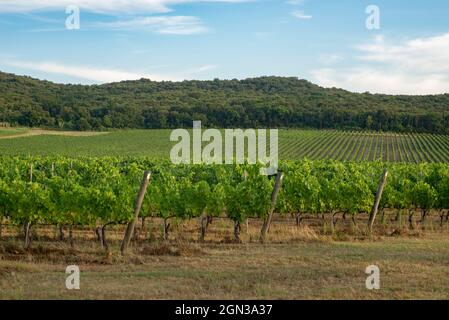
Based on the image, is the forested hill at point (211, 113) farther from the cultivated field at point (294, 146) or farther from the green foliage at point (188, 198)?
the green foliage at point (188, 198)

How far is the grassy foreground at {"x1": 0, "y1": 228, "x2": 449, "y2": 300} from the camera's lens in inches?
337

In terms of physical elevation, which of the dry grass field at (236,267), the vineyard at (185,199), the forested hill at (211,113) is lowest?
the dry grass field at (236,267)

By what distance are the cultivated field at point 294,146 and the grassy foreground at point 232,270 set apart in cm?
4026

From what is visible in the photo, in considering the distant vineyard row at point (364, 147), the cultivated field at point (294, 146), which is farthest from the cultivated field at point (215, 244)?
the cultivated field at point (294, 146)

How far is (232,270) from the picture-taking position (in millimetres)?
10258

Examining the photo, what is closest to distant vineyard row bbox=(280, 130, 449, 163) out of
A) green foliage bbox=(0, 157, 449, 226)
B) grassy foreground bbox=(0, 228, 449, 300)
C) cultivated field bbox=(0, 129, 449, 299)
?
cultivated field bbox=(0, 129, 449, 299)

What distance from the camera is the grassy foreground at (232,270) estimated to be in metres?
8.55

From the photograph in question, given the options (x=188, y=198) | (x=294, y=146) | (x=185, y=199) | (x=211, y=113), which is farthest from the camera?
(x=211, y=113)

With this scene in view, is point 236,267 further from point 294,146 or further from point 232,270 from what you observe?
point 294,146

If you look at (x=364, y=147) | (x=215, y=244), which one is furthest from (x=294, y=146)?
(x=215, y=244)

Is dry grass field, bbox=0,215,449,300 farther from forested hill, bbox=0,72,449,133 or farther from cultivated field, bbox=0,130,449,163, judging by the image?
forested hill, bbox=0,72,449,133

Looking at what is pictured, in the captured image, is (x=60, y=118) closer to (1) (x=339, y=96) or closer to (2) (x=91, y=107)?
(2) (x=91, y=107)

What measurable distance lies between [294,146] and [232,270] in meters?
58.4
